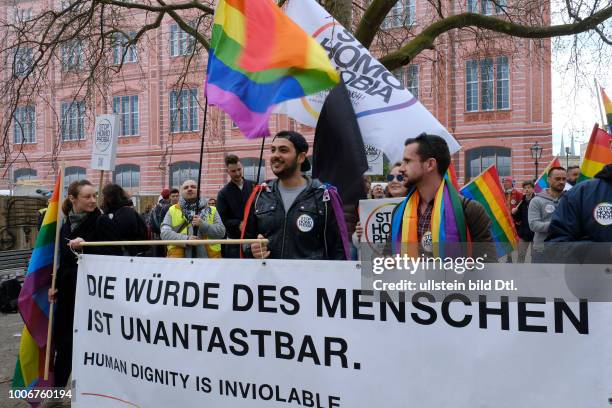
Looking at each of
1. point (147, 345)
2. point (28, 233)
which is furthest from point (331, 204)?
point (28, 233)

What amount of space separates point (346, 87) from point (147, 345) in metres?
2.72

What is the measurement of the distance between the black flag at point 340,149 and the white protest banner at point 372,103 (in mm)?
137

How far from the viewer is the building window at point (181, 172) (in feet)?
112

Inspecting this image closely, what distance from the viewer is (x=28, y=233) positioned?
44.5 feet

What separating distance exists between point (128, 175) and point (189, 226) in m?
30.9

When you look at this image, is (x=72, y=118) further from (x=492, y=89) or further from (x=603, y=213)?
(x=492, y=89)

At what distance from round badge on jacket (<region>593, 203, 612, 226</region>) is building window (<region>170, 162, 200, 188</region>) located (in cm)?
3162

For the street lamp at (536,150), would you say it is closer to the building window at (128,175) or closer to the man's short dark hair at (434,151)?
the building window at (128,175)

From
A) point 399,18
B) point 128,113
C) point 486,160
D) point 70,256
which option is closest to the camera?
point 70,256

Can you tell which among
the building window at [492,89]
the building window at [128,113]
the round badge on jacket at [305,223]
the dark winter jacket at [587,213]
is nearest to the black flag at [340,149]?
the round badge on jacket at [305,223]

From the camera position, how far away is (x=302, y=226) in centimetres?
378

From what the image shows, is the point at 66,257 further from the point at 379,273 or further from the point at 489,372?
the point at 489,372

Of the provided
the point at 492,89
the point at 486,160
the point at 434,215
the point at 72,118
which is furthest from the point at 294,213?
the point at 486,160

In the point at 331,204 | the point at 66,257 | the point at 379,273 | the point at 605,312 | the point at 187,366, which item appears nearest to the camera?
the point at 605,312
